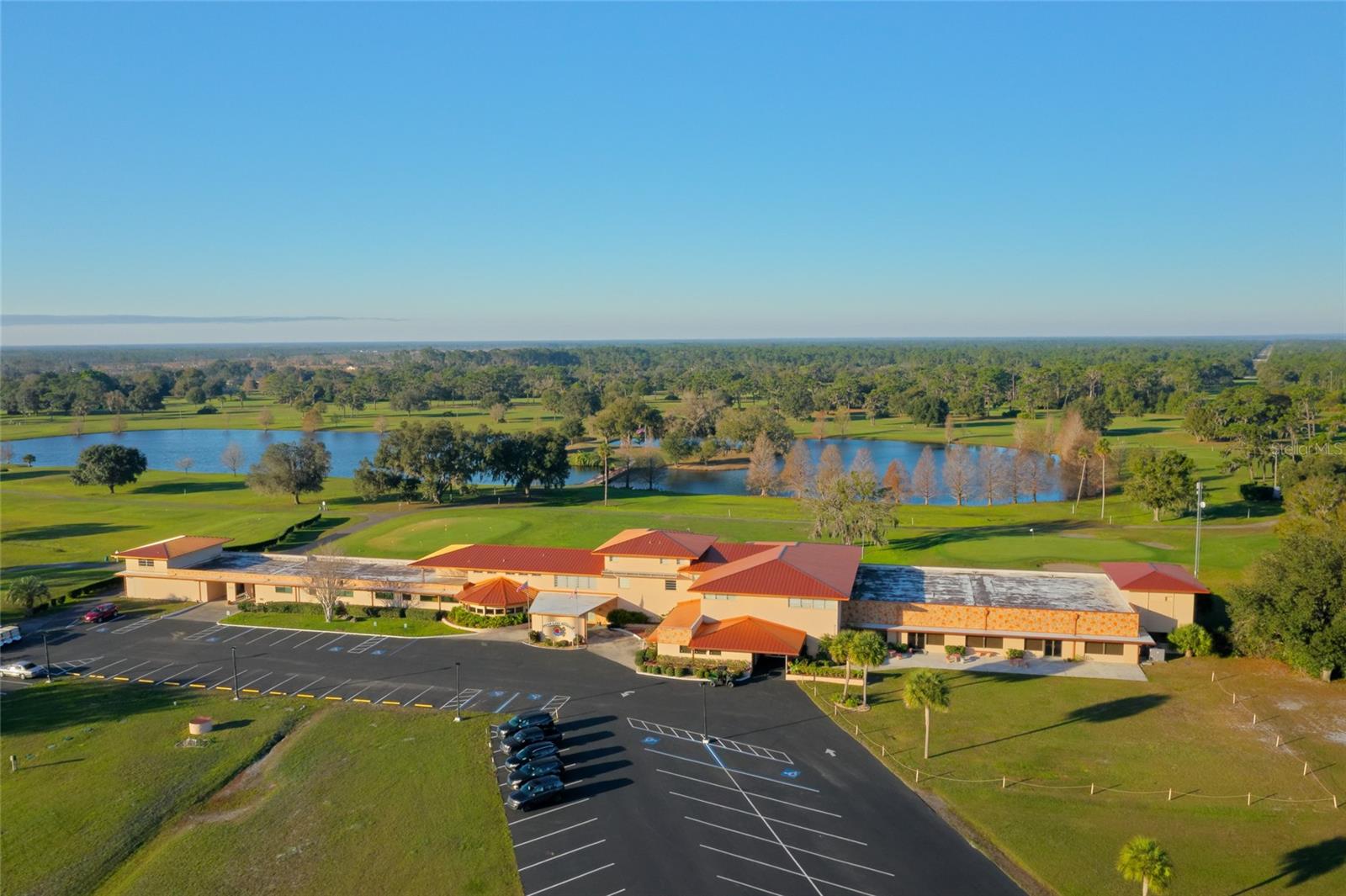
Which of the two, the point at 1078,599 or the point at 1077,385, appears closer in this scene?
the point at 1078,599

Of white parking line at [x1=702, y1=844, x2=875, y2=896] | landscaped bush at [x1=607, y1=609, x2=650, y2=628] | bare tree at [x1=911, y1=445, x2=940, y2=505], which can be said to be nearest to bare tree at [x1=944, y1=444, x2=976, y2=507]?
bare tree at [x1=911, y1=445, x2=940, y2=505]

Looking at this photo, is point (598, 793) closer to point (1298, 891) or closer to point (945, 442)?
point (1298, 891)

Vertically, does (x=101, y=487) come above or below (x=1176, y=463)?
below

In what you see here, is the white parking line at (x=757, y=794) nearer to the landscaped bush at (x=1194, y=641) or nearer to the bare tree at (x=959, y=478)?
the landscaped bush at (x=1194, y=641)

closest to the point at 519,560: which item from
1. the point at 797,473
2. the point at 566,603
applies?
the point at 566,603

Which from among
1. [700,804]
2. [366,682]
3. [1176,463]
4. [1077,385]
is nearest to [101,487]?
[366,682]

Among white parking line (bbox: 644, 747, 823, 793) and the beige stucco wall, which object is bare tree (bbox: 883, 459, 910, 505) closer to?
the beige stucco wall

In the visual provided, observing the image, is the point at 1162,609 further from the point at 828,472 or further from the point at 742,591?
the point at 828,472
